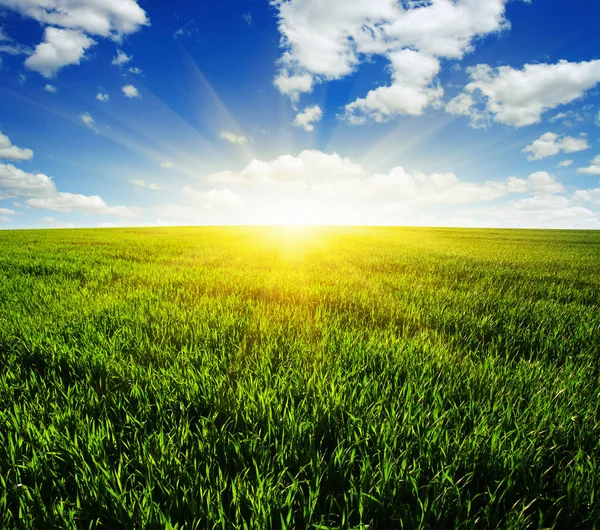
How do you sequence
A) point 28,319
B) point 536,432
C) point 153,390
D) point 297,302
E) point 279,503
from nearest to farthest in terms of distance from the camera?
point 279,503 → point 536,432 → point 153,390 → point 28,319 → point 297,302

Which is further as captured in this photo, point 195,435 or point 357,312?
point 357,312

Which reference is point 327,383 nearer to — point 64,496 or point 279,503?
point 279,503

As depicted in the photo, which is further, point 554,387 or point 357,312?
point 357,312

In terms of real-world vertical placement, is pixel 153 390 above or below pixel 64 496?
above

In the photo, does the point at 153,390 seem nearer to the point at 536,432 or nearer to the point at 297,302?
the point at 536,432

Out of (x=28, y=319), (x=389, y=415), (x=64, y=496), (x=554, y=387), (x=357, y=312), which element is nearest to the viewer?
(x=64, y=496)

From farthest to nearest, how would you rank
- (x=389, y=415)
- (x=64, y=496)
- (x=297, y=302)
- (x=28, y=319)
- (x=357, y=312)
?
(x=297, y=302) < (x=357, y=312) < (x=28, y=319) < (x=389, y=415) < (x=64, y=496)

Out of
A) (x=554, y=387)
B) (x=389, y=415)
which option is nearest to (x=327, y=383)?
(x=389, y=415)

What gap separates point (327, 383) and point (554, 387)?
61.2 inches

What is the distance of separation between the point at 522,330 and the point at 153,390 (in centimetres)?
370

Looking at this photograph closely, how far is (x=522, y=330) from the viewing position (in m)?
3.27

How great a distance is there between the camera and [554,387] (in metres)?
2.00

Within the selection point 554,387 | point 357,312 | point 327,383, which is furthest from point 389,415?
point 357,312

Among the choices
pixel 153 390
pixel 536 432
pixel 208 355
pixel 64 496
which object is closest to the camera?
pixel 64 496
